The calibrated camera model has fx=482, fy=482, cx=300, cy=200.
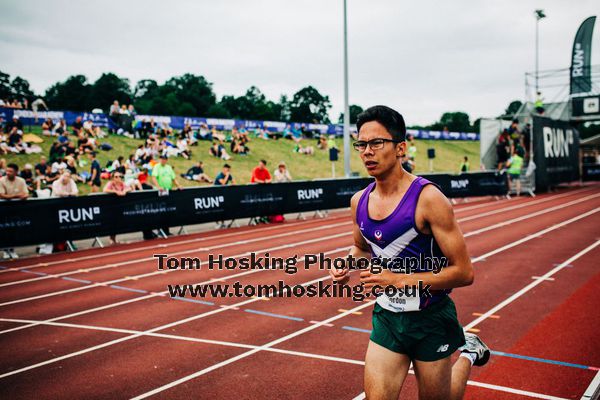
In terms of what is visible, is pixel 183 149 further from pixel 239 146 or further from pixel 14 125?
pixel 14 125

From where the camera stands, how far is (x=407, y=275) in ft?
9.14

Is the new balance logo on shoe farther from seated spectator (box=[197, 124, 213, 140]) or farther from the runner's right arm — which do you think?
seated spectator (box=[197, 124, 213, 140])

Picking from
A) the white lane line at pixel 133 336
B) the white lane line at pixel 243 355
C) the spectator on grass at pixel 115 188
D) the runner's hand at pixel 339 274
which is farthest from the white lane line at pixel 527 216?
the runner's hand at pixel 339 274

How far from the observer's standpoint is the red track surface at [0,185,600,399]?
461cm

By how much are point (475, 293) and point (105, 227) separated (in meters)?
9.70

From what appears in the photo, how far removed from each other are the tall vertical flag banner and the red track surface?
78.8 ft

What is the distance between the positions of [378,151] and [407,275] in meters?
0.75

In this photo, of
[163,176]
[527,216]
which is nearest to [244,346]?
[163,176]

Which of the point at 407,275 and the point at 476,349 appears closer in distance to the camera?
the point at 407,275

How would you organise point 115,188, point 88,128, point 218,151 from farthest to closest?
point 218,151, point 88,128, point 115,188

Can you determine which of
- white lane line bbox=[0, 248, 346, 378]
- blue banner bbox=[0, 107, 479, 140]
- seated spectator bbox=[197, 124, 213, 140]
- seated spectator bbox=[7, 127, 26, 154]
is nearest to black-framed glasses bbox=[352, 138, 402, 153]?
white lane line bbox=[0, 248, 346, 378]

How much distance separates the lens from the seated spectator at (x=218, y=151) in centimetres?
3181

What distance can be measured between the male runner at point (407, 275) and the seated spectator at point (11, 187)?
11.0 metres

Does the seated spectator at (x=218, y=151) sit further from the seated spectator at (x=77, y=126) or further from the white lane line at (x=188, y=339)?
the white lane line at (x=188, y=339)
